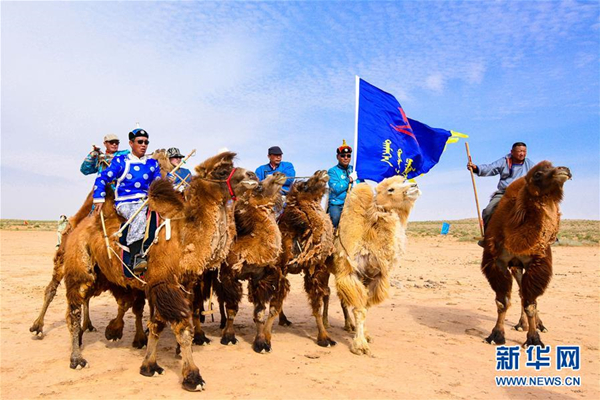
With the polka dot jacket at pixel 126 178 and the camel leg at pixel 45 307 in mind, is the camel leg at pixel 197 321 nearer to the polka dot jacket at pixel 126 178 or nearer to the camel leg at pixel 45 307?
the polka dot jacket at pixel 126 178

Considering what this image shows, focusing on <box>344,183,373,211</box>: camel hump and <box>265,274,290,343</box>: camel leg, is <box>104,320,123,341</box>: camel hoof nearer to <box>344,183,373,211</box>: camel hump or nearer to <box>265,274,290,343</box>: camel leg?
<box>265,274,290,343</box>: camel leg

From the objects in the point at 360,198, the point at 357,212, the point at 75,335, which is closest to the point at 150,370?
the point at 75,335

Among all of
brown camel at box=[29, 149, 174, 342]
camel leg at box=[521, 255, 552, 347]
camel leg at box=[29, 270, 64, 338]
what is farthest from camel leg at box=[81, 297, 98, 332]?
camel leg at box=[521, 255, 552, 347]

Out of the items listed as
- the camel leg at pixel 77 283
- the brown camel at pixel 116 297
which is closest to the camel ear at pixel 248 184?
the brown camel at pixel 116 297

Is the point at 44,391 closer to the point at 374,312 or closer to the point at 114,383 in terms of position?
the point at 114,383

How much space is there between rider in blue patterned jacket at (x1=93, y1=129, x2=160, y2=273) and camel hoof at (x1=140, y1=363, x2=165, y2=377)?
3.97ft

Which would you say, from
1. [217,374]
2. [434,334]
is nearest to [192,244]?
[217,374]

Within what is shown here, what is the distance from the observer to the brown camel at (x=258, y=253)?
623 centimetres

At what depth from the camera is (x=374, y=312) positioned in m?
9.66

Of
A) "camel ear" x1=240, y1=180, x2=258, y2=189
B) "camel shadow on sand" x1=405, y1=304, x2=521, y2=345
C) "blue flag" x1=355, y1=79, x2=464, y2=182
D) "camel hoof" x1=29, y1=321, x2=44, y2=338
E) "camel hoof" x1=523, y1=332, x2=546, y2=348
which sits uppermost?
"blue flag" x1=355, y1=79, x2=464, y2=182

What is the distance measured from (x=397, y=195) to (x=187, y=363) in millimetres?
3833

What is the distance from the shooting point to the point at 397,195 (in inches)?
259

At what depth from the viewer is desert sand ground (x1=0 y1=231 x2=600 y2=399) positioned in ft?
16.5

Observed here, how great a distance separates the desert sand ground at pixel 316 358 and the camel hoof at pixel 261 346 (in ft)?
0.32
